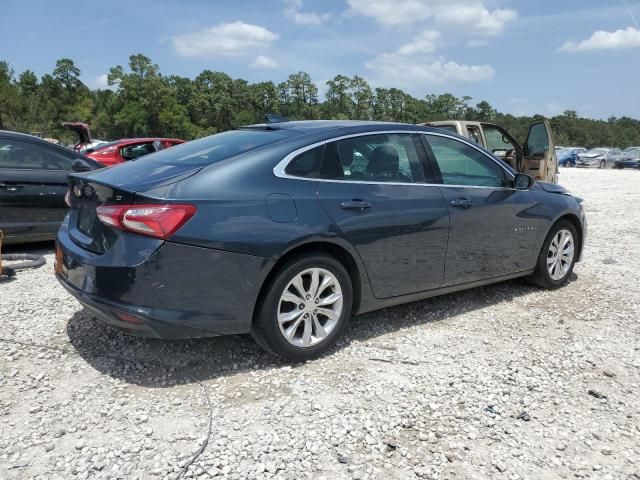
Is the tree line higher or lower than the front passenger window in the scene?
higher

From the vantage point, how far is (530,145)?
11164mm

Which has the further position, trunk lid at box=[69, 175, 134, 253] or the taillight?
trunk lid at box=[69, 175, 134, 253]

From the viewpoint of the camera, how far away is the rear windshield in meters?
3.52

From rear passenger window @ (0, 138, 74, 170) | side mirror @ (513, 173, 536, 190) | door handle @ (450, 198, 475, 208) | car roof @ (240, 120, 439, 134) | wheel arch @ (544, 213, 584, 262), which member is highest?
car roof @ (240, 120, 439, 134)

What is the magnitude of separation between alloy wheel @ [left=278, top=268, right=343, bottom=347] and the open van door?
8400 millimetres

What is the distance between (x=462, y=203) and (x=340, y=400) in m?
2.05

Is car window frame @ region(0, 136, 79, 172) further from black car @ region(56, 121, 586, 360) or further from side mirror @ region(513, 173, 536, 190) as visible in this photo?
side mirror @ region(513, 173, 536, 190)

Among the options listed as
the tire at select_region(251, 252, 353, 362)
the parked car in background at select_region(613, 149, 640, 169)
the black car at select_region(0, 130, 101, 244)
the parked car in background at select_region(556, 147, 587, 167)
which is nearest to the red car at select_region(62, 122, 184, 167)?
the black car at select_region(0, 130, 101, 244)

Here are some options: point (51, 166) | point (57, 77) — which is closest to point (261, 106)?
point (57, 77)

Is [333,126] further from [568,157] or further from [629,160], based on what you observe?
[568,157]

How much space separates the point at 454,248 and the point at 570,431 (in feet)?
→ 5.76

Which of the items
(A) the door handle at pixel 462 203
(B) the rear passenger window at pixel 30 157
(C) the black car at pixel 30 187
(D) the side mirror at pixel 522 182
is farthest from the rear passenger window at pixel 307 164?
(B) the rear passenger window at pixel 30 157

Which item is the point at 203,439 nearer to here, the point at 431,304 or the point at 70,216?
the point at 70,216

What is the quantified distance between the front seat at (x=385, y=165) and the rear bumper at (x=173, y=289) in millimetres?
1215
